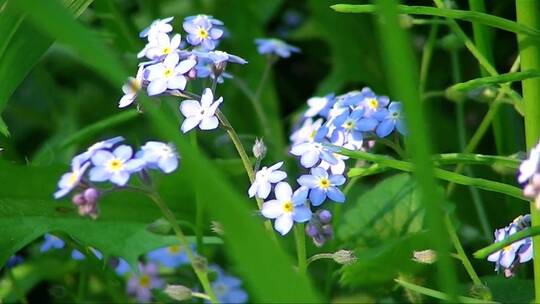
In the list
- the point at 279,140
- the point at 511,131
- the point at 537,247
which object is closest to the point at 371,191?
the point at 511,131

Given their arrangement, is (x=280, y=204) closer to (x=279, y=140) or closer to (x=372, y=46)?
(x=279, y=140)

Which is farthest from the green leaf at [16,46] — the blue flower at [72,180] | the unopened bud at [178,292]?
the unopened bud at [178,292]

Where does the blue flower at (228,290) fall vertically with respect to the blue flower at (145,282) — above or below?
above

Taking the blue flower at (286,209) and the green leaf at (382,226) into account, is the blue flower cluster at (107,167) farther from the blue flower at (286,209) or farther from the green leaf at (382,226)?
the green leaf at (382,226)

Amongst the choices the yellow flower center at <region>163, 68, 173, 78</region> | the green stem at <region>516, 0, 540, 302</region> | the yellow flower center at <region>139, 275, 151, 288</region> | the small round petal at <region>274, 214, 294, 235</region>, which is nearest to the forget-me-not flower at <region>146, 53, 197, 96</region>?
the yellow flower center at <region>163, 68, 173, 78</region>

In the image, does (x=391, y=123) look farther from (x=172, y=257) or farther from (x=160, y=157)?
(x=172, y=257)

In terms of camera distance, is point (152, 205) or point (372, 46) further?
point (372, 46)
